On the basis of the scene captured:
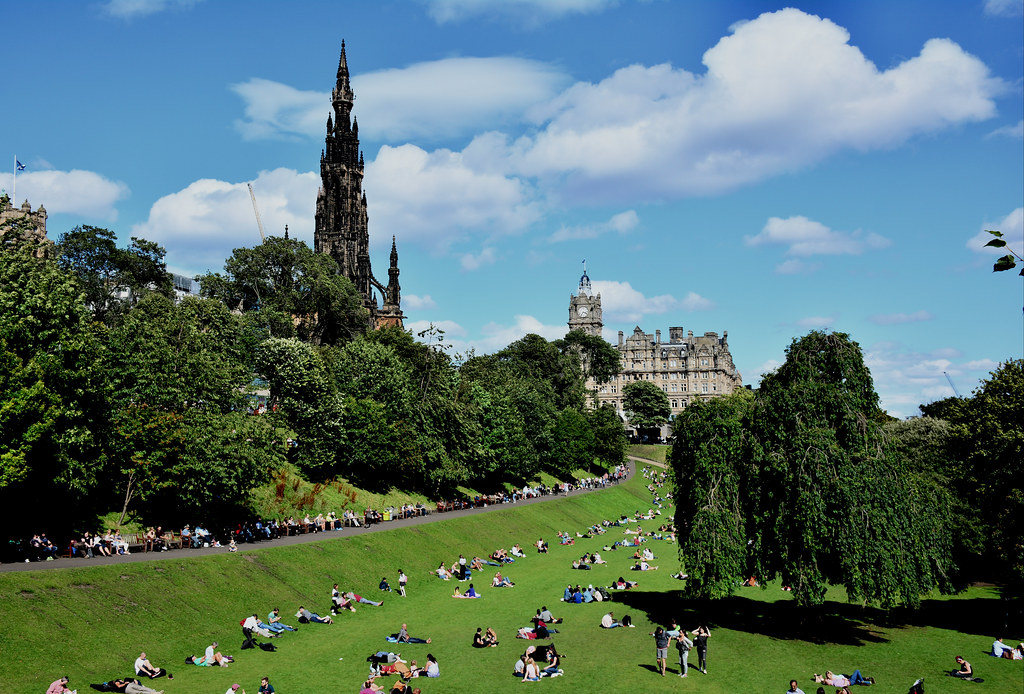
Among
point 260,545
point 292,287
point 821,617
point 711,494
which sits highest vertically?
point 292,287

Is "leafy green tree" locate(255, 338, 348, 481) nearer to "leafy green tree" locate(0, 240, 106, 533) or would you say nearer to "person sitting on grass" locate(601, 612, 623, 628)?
"leafy green tree" locate(0, 240, 106, 533)

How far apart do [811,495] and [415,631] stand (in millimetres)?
17918

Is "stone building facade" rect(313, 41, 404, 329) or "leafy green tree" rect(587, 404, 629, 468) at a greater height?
"stone building facade" rect(313, 41, 404, 329)

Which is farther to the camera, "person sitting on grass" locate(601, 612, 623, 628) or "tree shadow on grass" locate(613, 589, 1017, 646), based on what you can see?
"person sitting on grass" locate(601, 612, 623, 628)

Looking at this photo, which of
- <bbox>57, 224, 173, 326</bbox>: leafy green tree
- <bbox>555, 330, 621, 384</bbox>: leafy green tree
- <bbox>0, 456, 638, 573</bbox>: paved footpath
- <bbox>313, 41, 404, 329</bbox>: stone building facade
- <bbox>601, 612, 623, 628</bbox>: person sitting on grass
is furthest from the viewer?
<bbox>555, 330, 621, 384</bbox>: leafy green tree

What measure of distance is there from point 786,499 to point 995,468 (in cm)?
1212

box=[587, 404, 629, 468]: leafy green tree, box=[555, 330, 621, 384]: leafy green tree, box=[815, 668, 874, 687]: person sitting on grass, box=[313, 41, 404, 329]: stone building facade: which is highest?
box=[313, 41, 404, 329]: stone building facade

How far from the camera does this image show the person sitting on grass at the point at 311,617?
37.0 meters

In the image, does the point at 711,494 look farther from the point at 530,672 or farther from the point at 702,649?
the point at 530,672

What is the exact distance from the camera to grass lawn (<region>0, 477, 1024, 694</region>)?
28859 millimetres

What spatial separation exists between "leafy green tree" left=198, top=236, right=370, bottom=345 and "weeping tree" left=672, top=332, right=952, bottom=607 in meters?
81.2

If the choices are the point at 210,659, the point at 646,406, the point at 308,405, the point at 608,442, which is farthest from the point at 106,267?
Answer: the point at 646,406

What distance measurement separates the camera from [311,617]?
122ft

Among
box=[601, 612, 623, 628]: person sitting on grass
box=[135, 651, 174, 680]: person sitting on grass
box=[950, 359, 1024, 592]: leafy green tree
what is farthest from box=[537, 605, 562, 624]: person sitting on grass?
box=[950, 359, 1024, 592]: leafy green tree
